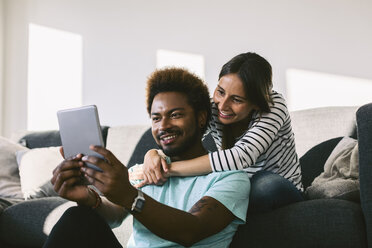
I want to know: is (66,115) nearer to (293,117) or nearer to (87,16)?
(293,117)

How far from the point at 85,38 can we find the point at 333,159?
2.34 metres

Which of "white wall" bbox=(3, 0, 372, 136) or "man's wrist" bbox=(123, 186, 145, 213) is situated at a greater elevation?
"white wall" bbox=(3, 0, 372, 136)

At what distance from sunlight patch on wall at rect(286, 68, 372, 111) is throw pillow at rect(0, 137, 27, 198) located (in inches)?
70.4

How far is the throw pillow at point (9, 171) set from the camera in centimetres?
262

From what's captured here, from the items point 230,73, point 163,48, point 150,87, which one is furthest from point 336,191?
point 163,48

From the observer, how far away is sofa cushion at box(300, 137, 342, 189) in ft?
6.90

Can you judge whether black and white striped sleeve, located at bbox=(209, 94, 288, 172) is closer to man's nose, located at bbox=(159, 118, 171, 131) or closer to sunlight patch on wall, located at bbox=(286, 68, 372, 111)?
man's nose, located at bbox=(159, 118, 171, 131)

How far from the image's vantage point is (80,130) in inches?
44.6

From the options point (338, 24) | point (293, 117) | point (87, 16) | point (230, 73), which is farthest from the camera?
point (87, 16)

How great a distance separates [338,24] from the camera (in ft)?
8.81

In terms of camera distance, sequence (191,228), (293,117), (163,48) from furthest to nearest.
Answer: (163,48) → (293,117) → (191,228)

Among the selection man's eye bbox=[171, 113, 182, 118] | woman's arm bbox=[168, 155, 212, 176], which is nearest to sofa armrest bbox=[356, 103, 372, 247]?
woman's arm bbox=[168, 155, 212, 176]

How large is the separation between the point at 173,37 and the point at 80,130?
7.09 feet

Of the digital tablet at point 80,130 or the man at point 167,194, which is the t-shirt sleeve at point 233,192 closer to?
the man at point 167,194
